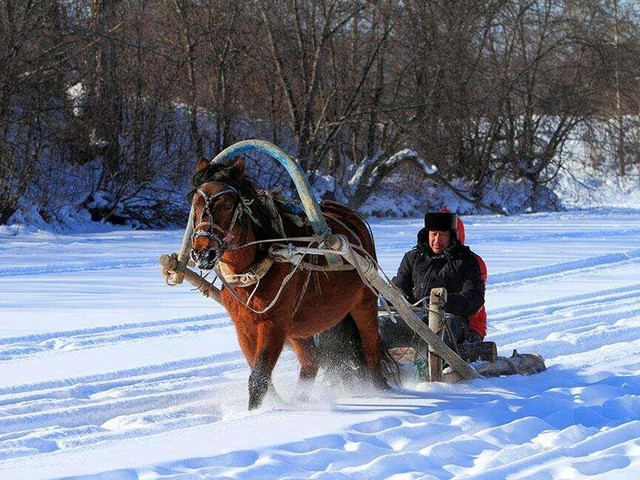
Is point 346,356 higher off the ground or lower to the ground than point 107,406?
higher

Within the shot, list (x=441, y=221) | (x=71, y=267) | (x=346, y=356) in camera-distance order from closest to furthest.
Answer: (x=346, y=356) < (x=441, y=221) < (x=71, y=267)

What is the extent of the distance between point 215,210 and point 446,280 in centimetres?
231

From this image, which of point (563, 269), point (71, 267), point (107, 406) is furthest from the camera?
point (563, 269)

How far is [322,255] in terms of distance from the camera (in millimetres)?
5785

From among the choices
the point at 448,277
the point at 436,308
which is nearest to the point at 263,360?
the point at 436,308

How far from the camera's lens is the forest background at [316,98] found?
754 inches

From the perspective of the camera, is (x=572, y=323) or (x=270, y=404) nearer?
(x=270, y=404)

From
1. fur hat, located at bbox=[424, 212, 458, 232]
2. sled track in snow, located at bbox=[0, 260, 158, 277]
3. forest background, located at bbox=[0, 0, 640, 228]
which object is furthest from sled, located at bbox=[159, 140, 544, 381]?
forest background, located at bbox=[0, 0, 640, 228]

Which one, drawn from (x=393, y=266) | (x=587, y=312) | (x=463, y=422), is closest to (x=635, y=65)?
(x=393, y=266)

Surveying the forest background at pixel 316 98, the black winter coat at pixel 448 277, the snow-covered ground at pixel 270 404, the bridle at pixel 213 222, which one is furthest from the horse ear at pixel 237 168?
the forest background at pixel 316 98

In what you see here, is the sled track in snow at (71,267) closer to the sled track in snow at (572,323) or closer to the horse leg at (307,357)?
the sled track in snow at (572,323)

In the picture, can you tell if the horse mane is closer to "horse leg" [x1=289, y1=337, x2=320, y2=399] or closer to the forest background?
"horse leg" [x1=289, y1=337, x2=320, y2=399]

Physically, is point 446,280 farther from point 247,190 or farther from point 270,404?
point 247,190

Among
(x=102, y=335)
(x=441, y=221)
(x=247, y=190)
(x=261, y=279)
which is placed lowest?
(x=102, y=335)
